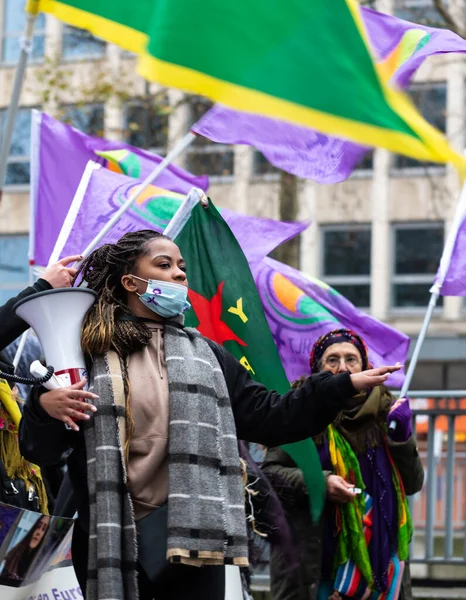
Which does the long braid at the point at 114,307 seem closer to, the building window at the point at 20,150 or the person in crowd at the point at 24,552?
the person in crowd at the point at 24,552

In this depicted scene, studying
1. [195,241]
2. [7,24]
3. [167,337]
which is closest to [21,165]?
[7,24]

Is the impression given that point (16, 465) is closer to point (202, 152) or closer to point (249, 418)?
point (249, 418)

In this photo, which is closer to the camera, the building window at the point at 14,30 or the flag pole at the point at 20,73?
the flag pole at the point at 20,73

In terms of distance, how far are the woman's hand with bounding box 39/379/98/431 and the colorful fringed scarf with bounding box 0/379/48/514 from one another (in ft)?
4.02

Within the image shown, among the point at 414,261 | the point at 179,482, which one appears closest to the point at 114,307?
the point at 179,482

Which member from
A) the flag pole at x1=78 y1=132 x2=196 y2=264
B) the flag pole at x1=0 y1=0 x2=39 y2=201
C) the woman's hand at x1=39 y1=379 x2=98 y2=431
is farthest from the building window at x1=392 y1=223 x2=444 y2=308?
the woman's hand at x1=39 y1=379 x2=98 y2=431

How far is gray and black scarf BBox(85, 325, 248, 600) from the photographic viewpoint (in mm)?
4051

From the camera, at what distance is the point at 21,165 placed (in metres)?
28.4

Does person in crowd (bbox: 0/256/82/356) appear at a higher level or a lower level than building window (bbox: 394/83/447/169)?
lower

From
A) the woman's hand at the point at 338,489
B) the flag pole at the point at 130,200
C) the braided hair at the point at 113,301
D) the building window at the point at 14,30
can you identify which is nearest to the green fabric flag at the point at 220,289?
the flag pole at the point at 130,200

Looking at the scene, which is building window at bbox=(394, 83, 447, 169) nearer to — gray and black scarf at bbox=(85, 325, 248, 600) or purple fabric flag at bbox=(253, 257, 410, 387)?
purple fabric flag at bbox=(253, 257, 410, 387)

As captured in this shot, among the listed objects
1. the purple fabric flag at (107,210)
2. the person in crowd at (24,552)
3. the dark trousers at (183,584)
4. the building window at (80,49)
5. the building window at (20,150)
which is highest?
the building window at (80,49)

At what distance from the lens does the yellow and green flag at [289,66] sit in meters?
3.52

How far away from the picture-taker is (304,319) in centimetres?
724
